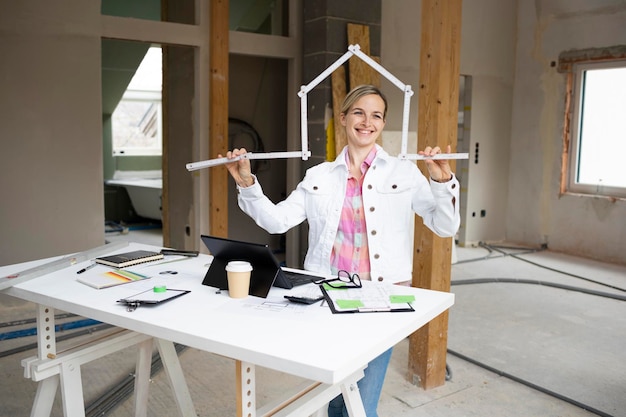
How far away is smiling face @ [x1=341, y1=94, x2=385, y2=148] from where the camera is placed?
220cm

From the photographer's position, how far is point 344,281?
2.12 metres

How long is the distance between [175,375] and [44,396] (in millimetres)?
532

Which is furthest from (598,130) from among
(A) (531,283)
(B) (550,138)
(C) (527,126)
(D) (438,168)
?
(D) (438,168)

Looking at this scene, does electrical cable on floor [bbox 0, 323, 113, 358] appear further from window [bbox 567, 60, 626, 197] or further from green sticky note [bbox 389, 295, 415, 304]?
window [bbox 567, 60, 626, 197]

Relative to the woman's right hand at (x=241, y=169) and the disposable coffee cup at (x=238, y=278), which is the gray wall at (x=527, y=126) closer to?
the woman's right hand at (x=241, y=169)

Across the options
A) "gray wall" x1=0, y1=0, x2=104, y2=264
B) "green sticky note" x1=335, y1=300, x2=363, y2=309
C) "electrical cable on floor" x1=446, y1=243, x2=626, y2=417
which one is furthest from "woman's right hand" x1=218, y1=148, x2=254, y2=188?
"gray wall" x1=0, y1=0, x2=104, y2=264

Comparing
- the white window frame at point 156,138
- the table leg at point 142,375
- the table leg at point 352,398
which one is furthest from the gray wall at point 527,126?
the table leg at point 352,398

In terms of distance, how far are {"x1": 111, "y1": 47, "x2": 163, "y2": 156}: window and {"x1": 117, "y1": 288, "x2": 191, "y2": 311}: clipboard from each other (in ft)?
21.9

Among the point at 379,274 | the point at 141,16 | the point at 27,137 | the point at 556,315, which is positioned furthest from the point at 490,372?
the point at 141,16

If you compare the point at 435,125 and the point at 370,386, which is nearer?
the point at 370,386

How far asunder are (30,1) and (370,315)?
11.8 ft

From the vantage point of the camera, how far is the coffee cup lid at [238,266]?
191 cm

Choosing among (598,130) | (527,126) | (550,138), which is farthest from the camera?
(527,126)

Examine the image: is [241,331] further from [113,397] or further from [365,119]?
[113,397]
